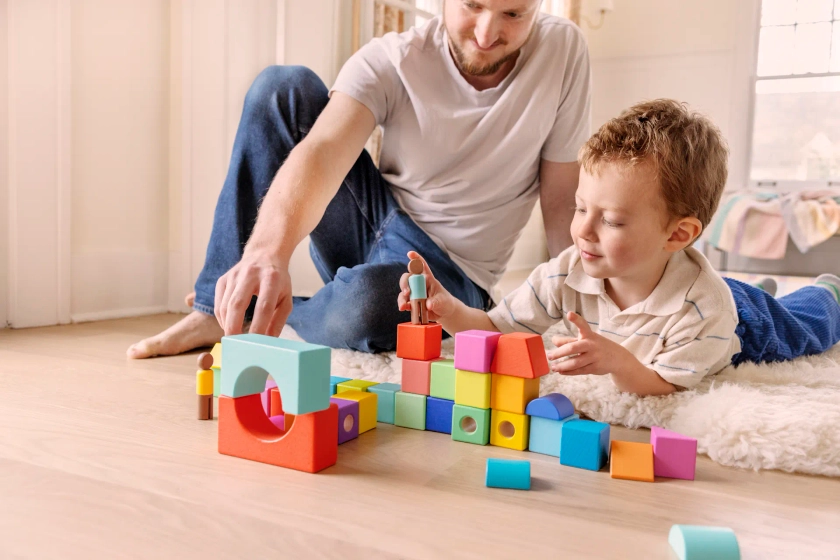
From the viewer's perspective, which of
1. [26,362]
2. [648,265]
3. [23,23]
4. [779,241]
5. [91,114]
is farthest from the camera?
[779,241]

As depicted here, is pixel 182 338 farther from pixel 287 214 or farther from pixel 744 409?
pixel 744 409

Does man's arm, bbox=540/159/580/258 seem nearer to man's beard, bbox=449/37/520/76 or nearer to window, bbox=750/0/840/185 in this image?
man's beard, bbox=449/37/520/76

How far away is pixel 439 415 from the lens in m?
1.03

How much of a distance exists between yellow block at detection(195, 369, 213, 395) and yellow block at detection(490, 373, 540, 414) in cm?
42

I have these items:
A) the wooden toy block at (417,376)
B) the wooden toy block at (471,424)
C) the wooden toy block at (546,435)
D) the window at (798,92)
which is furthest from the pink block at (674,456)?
the window at (798,92)

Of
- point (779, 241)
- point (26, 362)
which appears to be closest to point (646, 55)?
point (779, 241)

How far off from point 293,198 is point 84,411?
18.5 inches

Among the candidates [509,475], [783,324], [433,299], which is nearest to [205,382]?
[433,299]

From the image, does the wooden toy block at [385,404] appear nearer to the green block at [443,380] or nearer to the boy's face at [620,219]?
the green block at [443,380]

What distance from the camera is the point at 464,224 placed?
5.32 ft

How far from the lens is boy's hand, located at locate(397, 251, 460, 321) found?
3.64 ft

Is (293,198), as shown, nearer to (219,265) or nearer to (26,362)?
(219,265)

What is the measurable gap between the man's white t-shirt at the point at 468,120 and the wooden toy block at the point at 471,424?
0.68 metres

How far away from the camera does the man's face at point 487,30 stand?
1.39 metres
